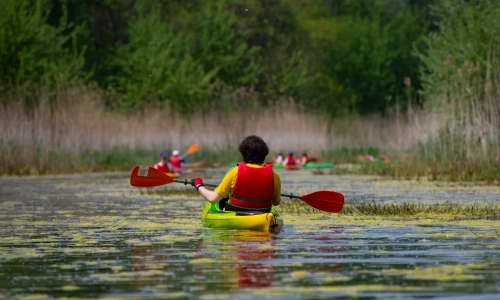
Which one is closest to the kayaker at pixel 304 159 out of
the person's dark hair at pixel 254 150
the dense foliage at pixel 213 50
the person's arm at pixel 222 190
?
the dense foliage at pixel 213 50

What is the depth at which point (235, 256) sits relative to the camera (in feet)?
33.3

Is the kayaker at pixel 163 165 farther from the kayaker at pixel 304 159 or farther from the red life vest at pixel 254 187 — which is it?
the red life vest at pixel 254 187

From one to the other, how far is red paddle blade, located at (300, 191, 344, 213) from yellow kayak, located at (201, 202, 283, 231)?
1.36 metres

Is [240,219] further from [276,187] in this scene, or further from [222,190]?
[276,187]

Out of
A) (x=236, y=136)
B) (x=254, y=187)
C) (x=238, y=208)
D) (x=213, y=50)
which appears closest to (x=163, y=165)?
(x=236, y=136)

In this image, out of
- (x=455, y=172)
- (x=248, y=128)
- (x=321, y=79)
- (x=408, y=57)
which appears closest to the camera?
(x=455, y=172)

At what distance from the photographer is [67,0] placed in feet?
169

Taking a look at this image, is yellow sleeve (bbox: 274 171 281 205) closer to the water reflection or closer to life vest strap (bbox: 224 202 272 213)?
life vest strap (bbox: 224 202 272 213)

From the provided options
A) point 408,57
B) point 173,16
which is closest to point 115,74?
point 173,16

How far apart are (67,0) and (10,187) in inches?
1187

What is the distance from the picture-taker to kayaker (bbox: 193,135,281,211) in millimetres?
12562

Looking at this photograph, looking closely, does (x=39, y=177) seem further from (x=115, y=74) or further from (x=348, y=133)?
(x=115, y=74)

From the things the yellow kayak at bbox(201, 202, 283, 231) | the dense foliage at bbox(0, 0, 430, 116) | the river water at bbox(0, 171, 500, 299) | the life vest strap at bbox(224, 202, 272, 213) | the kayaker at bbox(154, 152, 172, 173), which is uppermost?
the dense foliage at bbox(0, 0, 430, 116)

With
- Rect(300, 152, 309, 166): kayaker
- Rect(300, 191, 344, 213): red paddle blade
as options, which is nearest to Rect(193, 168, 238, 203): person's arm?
Rect(300, 191, 344, 213): red paddle blade
